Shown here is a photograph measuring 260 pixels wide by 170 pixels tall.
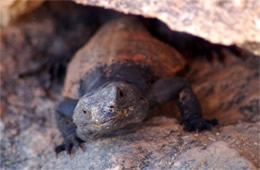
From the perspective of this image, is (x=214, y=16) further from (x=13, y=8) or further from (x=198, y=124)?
(x=13, y=8)

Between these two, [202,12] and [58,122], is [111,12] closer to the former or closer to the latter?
[58,122]

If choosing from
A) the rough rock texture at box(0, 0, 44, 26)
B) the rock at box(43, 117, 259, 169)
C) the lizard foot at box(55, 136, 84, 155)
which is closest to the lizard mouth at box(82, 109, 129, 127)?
the rock at box(43, 117, 259, 169)

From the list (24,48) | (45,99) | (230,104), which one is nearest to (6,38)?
(24,48)

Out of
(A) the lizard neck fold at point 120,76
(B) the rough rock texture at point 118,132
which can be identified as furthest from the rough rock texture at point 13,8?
(A) the lizard neck fold at point 120,76

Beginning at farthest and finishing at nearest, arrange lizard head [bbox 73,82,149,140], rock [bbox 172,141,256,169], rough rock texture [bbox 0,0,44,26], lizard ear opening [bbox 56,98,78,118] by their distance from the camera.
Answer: rough rock texture [bbox 0,0,44,26]
lizard ear opening [bbox 56,98,78,118]
lizard head [bbox 73,82,149,140]
rock [bbox 172,141,256,169]

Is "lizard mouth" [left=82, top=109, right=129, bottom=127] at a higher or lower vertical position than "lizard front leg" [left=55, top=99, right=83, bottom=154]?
higher

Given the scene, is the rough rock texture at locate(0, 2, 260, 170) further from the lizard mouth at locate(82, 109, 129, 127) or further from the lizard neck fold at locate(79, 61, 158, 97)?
the lizard neck fold at locate(79, 61, 158, 97)

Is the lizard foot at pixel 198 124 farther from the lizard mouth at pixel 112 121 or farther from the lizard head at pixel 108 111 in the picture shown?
the lizard mouth at pixel 112 121
